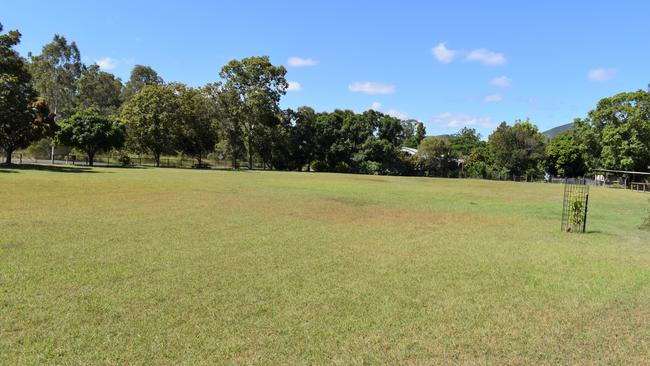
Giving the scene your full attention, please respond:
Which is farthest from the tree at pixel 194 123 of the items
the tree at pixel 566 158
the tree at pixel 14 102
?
the tree at pixel 566 158

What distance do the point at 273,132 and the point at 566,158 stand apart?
42266 mm

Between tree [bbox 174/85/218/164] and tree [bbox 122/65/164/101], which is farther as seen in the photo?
tree [bbox 122/65/164/101]

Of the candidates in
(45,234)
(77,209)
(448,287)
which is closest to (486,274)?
(448,287)

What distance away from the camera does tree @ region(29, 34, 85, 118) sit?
70.0 m

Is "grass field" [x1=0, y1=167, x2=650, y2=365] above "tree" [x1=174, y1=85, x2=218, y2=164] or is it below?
below

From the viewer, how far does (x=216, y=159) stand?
69.6 metres

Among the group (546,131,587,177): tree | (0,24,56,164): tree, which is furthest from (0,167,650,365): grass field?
(546,131,587,177): tree

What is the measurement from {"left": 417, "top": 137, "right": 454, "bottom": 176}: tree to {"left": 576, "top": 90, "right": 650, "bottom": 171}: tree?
18194mm

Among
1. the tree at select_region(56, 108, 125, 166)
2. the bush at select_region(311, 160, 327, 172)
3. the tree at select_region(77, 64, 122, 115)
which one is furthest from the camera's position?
the tree at select_region(77, 64, 122, 115)

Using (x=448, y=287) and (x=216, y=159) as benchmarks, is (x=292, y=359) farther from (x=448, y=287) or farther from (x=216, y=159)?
(x=216, y=159)

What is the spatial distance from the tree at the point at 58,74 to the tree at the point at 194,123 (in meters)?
24.5

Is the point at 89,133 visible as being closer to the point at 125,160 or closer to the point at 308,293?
the point at 125,160

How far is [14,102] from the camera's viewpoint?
3192cm

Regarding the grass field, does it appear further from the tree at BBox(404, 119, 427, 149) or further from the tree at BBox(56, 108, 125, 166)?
the tree at BBox(404, 119, 427, 149)
